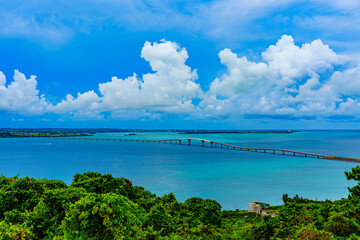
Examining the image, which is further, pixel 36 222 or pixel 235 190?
pixel 235 190

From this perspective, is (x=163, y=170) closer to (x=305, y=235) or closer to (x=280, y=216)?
(x=280, y=216)

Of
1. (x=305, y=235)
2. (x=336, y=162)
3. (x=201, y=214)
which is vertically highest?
(x=305, y=235)

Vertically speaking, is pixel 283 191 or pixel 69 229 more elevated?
pixel 69 229

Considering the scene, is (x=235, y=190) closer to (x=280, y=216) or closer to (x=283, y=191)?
(x=283, y=191)

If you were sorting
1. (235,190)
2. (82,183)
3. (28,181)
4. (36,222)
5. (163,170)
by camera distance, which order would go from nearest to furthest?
(36,222) < (28,181) < (82,183) < (235,190) < (163,170)

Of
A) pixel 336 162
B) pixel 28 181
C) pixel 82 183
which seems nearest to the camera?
pixel 28 181

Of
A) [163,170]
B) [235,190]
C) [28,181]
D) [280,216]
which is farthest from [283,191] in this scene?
[28,181]
